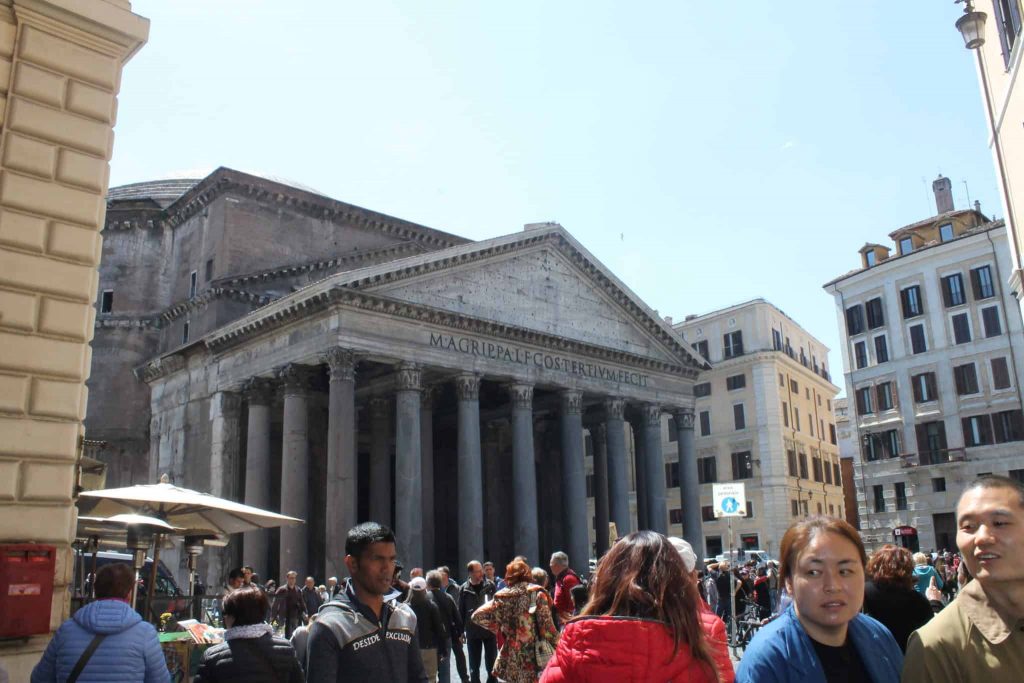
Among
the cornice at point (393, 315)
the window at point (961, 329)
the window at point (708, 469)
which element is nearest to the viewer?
the cornice at point (393, 315)

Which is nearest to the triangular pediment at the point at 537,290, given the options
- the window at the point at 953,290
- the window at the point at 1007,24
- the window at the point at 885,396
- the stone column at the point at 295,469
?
the stone column at the point at 295,469

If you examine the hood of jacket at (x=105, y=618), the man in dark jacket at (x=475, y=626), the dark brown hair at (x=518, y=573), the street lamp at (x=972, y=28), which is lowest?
the man in dark jacket at (x=475, y=626)

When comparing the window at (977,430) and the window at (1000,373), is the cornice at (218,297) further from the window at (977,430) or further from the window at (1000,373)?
the window at (1000,373)

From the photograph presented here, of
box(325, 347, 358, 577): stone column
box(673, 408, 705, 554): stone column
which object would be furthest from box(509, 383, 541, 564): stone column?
box(673, 408, 705, 554): stone column

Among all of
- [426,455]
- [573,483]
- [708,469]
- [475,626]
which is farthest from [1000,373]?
[475,626]

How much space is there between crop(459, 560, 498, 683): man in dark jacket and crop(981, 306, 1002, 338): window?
28.1 m

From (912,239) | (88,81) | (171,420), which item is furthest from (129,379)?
(912,239)

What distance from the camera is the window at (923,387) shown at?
34.3m

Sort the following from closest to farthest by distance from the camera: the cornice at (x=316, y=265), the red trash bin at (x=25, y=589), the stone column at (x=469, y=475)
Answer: the red trash bin at (x=25, y=589)
the stone column at (x=469, y=475)
the cornice at (x=316, y=265)

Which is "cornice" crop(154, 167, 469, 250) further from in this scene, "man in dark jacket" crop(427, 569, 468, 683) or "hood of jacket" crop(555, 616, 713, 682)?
"hood of jacket" crop(555, 616, 713, 682)

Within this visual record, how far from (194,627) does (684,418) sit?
25.3m

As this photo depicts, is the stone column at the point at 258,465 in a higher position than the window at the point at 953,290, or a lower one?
lower

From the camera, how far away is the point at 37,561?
6512 millimetres

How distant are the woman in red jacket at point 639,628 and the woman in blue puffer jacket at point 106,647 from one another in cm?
258
